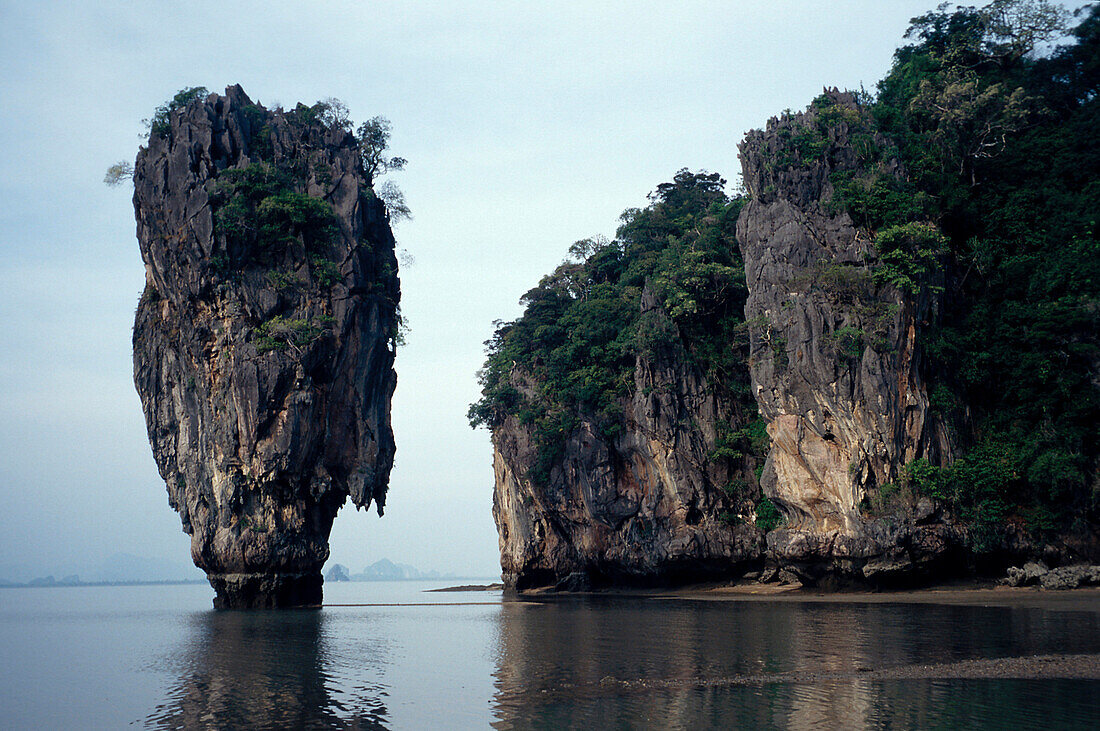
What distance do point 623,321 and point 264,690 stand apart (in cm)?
3439

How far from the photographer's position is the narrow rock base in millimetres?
38812

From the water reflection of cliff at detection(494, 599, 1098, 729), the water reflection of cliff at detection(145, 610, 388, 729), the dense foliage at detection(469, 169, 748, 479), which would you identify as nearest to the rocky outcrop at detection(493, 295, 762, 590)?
the dense foliage at detection(469, 169, 748, 479)

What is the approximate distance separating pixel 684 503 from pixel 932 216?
61.2ft

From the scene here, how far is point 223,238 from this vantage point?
129ft

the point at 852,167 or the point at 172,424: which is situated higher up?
the point at 852,167

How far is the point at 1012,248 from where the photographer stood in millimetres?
34750

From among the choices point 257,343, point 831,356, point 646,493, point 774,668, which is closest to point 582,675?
point 774,668

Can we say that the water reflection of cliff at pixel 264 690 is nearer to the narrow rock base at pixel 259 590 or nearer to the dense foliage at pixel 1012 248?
the narrow rock base at pixel 259 590

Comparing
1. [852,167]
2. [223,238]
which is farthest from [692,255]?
[223,238]

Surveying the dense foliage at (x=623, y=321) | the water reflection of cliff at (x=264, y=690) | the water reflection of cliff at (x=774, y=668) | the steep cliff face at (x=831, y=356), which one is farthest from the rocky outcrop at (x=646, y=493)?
the water reflection of cliff at (x=264, y=690)

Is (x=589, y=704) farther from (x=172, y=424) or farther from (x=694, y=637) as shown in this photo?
(x=172, y=424)

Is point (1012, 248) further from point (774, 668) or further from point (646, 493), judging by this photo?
Result: point (774, 668)

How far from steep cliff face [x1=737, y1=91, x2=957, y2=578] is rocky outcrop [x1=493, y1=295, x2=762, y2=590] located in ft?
18.8

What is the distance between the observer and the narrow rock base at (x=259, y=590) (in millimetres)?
38812
